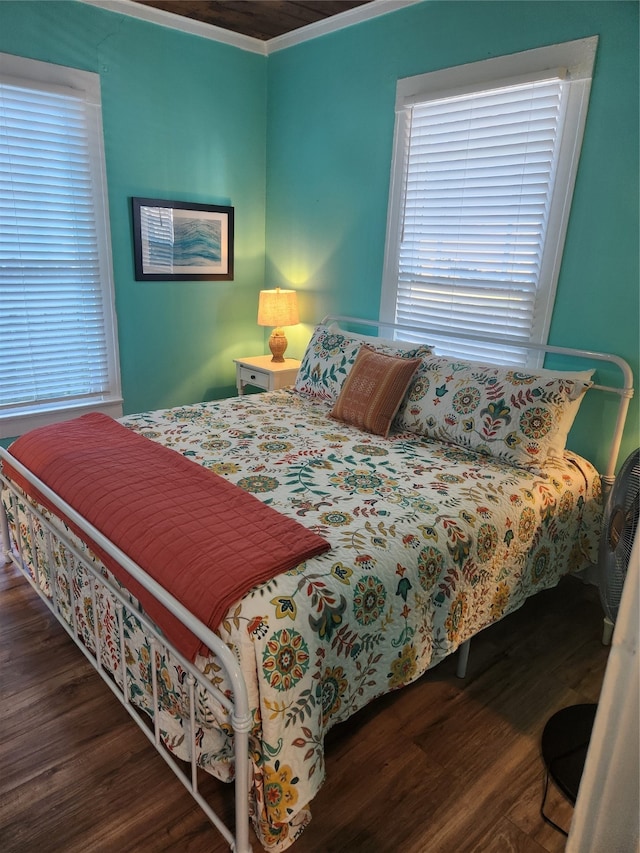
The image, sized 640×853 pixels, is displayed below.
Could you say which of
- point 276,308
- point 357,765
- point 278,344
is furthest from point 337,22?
point 357,765

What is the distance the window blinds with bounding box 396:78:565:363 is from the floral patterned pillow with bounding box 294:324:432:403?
1.08 feet

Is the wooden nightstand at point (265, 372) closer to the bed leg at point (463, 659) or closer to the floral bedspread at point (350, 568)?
the floral bedspread at point (350, 568)

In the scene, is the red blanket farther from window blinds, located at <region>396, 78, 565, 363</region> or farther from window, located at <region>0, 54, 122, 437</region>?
window blinds, located at <region>396, 78, 565, 363</region>

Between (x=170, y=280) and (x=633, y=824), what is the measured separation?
11.4 ft

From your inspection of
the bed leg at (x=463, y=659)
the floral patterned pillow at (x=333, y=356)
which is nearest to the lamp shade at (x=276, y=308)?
the floral patterned pillow at (x=333, y=356)

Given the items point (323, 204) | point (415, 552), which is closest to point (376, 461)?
point (415, 552)

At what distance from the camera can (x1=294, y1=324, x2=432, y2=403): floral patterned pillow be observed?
290 cm

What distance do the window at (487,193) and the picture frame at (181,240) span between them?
1.20 m

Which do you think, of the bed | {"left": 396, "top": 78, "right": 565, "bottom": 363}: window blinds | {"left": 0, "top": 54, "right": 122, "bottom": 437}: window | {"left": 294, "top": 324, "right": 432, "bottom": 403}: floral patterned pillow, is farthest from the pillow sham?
{"left": 0, "top": 54, "right": 122, "bottom": 437}: window

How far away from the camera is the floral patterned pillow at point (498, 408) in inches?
89.4

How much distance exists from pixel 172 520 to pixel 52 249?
7.33 ft

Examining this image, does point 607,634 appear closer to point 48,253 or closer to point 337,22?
point 48,253

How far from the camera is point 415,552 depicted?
67.0 inches

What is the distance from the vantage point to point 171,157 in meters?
3.53
